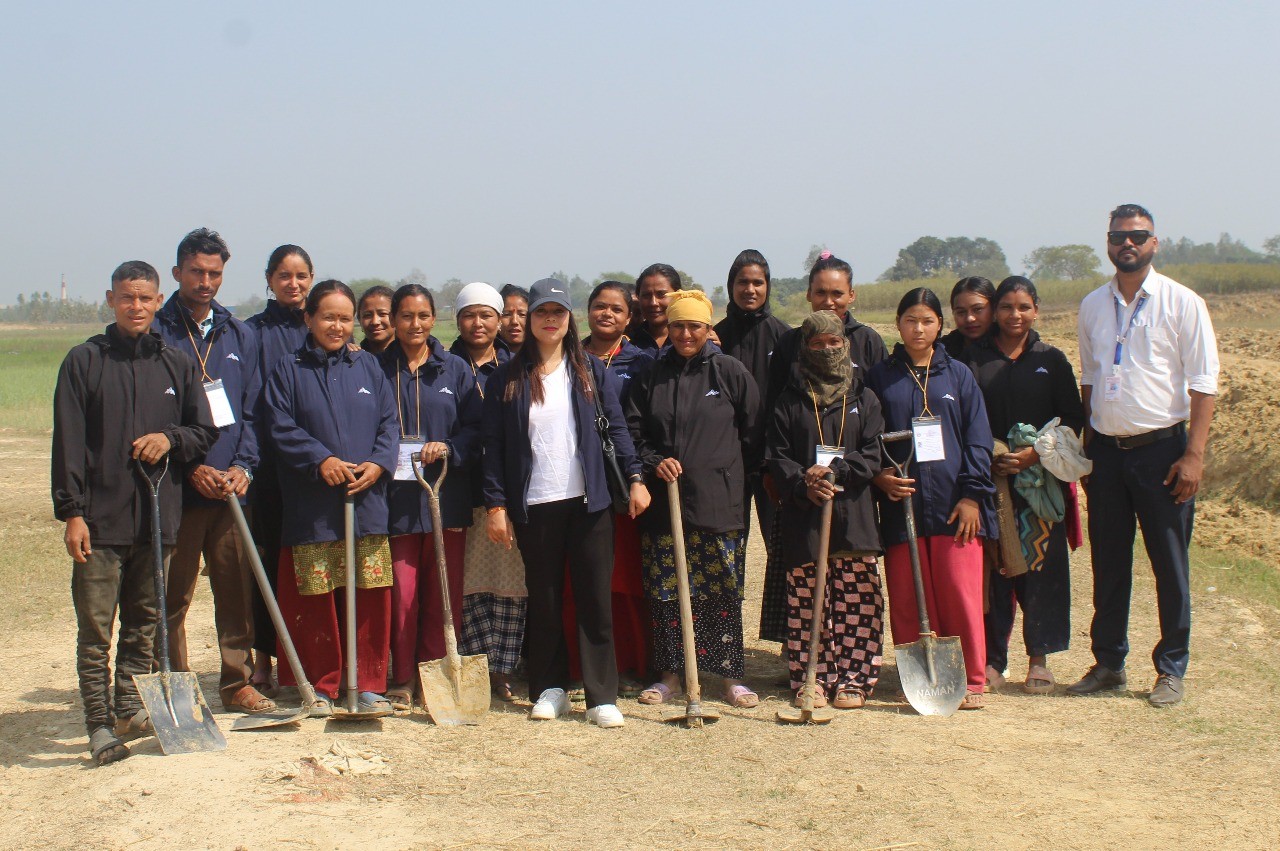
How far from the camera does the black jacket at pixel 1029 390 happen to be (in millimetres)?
5512

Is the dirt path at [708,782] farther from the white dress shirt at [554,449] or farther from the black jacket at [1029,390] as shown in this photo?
the black jacket at [1029,390]

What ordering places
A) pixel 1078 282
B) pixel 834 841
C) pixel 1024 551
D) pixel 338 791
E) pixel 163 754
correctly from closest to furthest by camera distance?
1. pixel 834 841
2. pixel 338 791
3. pixel 163 754
4. pixel 1024 551
5. pixel 1078 282

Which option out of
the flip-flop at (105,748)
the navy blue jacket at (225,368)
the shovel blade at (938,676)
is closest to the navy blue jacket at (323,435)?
the navy blue jacket at (225,368)

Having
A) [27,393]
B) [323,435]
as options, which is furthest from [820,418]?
[27,393]

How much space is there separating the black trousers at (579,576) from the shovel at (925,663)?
52.9 inches

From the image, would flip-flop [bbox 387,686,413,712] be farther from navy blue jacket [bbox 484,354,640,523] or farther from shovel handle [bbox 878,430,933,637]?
shovel handle [bbox 878,430,933,637]

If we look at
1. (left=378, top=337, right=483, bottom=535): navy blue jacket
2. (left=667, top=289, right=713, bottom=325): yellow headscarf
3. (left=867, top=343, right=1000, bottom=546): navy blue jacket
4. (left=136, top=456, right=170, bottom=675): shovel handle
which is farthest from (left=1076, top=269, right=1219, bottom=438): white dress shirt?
(left=136, top=456, right=170, bottom=675): shovel handle

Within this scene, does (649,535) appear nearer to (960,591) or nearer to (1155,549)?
(960,591)

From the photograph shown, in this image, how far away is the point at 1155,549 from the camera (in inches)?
208

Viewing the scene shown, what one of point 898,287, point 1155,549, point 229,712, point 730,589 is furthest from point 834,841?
point 898,287

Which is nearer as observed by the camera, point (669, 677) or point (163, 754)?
point (163, 754)

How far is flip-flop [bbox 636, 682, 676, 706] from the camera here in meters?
5.31

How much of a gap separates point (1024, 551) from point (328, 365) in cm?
341

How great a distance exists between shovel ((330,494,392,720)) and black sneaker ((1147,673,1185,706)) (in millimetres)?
3533
